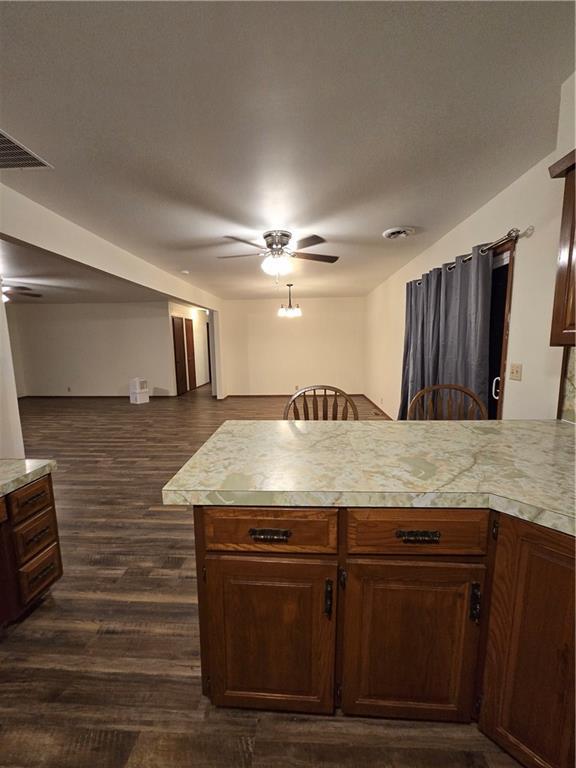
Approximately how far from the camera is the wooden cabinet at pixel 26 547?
4.88ft

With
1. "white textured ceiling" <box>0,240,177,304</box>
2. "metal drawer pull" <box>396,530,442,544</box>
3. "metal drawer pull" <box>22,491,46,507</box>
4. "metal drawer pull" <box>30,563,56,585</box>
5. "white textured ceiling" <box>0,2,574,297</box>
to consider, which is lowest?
"metal drawer pull" <box>30,563,56,585</box>

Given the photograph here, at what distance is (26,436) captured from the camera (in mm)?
4754

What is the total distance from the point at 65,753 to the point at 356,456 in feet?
4.76

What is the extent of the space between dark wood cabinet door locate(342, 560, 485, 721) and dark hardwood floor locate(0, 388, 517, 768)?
4.2 inches

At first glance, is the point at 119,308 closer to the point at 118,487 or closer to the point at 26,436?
the point at 26,436

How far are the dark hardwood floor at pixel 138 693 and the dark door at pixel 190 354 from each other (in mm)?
6477

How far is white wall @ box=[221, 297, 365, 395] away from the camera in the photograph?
7.54 m

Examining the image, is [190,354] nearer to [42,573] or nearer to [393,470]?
[42,573]

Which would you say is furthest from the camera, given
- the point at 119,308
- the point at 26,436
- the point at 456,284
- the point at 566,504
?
the point at 119,308

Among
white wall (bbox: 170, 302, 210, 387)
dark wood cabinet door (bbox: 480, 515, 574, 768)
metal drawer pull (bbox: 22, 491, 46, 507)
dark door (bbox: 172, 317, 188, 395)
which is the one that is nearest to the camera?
dark wood cabinet door (bbox: 480, 515, 574, 768)

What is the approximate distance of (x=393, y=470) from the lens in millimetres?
1113

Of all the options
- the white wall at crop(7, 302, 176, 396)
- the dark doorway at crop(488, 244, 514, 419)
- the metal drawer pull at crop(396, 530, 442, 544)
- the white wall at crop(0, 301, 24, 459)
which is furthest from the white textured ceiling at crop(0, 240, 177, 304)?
the dark doorway at crop(488, 244, 514, 419)

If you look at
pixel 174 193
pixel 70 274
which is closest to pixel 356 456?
pixel 174 193

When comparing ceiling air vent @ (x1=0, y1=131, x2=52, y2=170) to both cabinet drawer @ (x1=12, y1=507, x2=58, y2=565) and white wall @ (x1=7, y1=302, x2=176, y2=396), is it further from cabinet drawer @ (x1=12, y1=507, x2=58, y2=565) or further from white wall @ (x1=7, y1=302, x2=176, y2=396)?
white wall @ (x1=7, y1=302, x2=176, y2=396)
